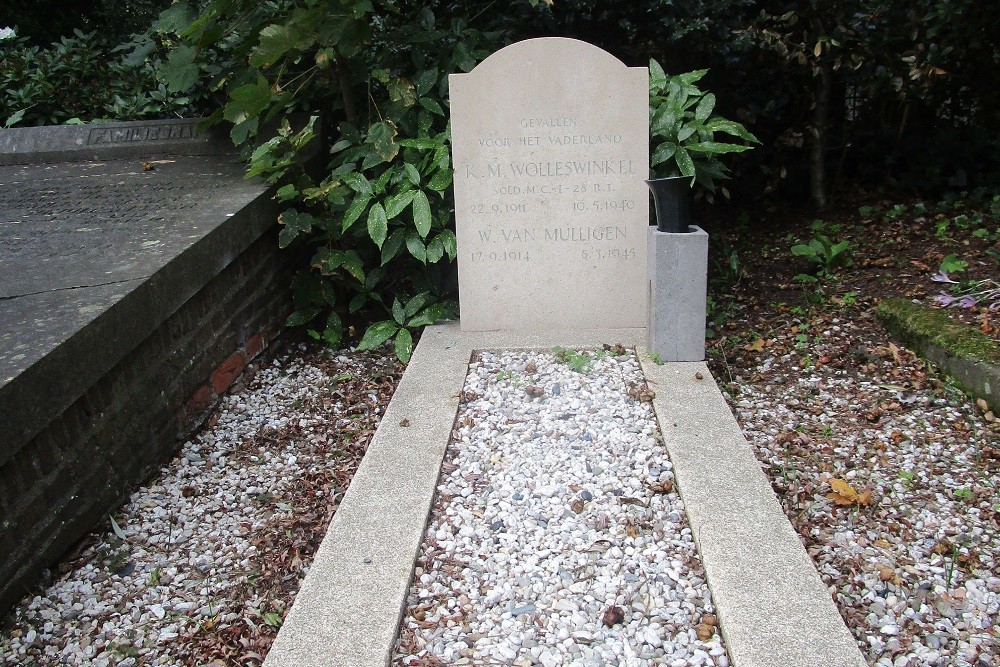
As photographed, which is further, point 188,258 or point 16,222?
point 16,222

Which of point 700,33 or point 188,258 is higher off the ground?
point 700,33

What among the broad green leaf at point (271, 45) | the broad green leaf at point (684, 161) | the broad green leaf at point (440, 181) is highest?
the broad green leaf at point (271, 45)

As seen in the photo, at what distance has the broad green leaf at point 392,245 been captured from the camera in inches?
169

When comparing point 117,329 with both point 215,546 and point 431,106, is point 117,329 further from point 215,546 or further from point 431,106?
point 431,106

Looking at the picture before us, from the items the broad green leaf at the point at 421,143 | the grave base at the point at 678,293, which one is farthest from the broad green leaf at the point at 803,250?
the broad green leaf at the point at 421,143

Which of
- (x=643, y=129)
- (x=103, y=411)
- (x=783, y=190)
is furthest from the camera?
(x=783, y=190)

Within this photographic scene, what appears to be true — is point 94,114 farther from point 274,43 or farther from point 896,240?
point 896,240

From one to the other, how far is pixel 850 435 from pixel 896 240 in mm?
2260

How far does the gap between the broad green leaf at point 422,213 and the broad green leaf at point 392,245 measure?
0.13 metres

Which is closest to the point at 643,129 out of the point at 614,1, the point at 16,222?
the point at 614,1

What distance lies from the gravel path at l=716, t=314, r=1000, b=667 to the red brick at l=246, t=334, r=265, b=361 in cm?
227

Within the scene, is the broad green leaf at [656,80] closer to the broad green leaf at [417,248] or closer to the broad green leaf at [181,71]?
the broad green leaf at [417,248]

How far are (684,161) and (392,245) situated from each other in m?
1.49

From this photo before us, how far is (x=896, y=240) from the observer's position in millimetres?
5160
